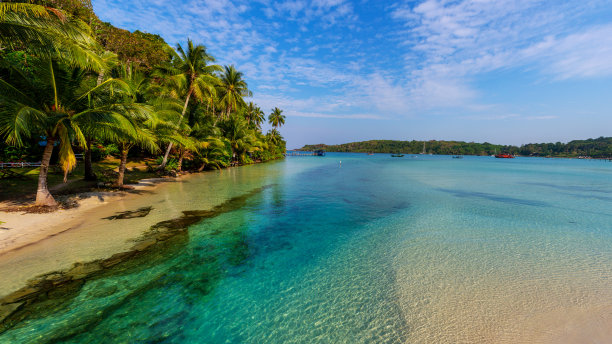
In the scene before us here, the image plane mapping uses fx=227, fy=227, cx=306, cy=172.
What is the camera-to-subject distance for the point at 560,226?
368 inches

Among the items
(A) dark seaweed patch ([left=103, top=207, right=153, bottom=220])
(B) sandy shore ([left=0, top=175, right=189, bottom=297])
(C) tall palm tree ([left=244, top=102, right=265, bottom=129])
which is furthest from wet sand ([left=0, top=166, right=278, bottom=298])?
(C) tall palm tree ([left=244, top=102, right=265, bottom=129])

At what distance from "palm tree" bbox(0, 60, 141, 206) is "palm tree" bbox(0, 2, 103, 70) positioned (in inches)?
52.0

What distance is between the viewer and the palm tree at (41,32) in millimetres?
5906

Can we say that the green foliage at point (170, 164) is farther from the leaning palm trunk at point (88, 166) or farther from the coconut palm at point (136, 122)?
the coconut palm at point (136, 122)

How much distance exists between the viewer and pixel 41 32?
21.0 ft

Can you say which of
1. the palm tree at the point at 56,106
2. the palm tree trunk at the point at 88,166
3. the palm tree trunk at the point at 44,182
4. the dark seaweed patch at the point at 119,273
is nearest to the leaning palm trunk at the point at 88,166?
the palm tree trunk at the point at 88,166

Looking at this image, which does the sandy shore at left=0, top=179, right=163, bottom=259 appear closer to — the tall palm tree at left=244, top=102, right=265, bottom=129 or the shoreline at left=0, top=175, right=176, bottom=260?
the shoreline at left=0, top=175, right=176, bottom=260

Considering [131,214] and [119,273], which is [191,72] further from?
[119,273]

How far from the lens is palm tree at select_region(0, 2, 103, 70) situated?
591 centimetres

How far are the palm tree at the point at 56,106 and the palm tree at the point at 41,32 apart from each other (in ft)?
4.33

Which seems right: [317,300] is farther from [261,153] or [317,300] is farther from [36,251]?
[261,153]

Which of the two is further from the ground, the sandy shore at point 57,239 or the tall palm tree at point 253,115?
the tall palm tree at point 253,115

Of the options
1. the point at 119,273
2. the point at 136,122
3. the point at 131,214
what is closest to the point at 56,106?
the point at 136,122

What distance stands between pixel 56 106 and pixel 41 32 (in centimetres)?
327
